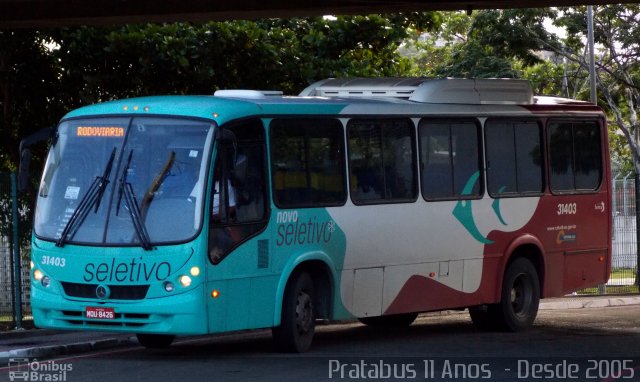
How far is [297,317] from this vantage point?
45.3 feet

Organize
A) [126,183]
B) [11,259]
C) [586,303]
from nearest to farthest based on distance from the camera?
1. [126,183]
2. [11,259]
3. [586,303]

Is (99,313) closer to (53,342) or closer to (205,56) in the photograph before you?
(53,342)

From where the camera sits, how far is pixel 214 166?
12875 mm

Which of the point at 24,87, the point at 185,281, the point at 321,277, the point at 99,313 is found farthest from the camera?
the point at 24,87

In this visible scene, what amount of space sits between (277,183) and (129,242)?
1836 mm

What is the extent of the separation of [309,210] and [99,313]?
8.80ft

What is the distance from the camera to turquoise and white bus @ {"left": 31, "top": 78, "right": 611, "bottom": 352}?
12789 mm

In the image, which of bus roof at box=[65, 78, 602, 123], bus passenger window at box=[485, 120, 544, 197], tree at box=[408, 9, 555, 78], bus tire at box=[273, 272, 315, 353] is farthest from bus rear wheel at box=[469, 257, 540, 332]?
tree at box=[408, 9, 555, 78]

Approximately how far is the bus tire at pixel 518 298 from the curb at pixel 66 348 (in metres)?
5.05

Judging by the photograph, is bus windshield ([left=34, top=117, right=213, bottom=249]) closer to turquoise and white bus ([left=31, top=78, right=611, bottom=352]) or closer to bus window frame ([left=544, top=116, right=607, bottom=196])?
turquoise and white bus ([left=31, top=78, right=611, bottom=352])

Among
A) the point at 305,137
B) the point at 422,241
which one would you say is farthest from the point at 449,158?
the point at 305,137

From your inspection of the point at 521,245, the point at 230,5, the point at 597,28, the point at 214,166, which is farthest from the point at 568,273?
the point at 597,28

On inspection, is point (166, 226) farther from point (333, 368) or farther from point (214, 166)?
point (333, 368)

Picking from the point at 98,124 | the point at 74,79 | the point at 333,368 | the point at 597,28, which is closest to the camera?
the point at 333,368
